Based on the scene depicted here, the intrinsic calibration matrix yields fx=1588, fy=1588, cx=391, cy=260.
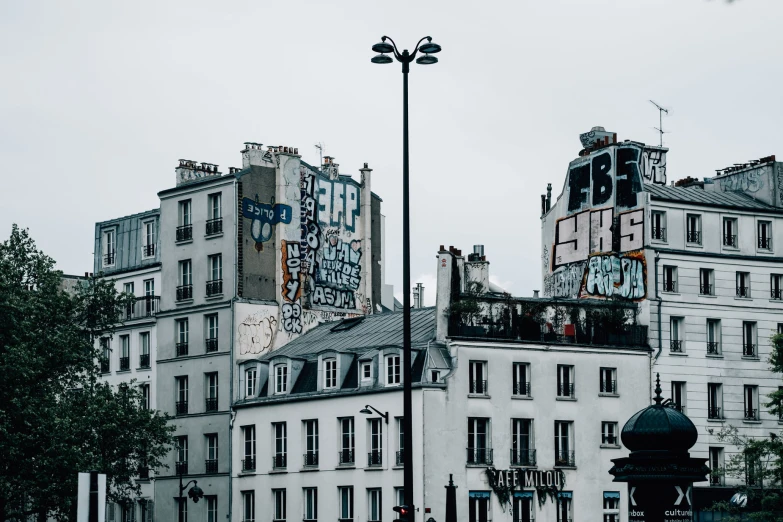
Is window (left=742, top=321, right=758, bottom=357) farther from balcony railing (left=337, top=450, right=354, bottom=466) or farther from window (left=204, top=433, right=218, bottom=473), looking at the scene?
window (left=204, top=433, right=218, bottom=473)

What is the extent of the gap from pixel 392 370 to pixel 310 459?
611cm

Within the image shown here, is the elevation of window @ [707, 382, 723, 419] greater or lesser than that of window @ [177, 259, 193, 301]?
lesser

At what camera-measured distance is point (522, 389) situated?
68625mm

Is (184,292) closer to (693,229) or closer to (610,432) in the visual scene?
(610,432)

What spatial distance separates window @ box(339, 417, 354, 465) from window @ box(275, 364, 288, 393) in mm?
4440

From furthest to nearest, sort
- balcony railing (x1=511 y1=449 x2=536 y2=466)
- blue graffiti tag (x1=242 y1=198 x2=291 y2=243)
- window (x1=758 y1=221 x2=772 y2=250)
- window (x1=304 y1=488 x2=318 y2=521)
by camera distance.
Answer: blue graffiti tag (x1=242 y1=198 x2=291 y2=243) → window (x1=758 y1=221 x2=772 y2=250) → window (x1=304 y1=488 x2=318 y2=521) → balcony railing (x1=511 y1=449 x2=536 y2=466)

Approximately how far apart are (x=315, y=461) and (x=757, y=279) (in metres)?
22.4

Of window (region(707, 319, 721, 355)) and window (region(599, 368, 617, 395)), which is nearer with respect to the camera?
window (region(599, 368, 617, 395))

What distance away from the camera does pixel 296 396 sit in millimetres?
71500

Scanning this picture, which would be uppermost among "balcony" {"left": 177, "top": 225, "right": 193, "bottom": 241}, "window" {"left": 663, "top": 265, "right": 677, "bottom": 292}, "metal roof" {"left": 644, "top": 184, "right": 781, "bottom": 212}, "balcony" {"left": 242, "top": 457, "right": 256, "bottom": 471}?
"metal roof" {"left": 644, "top": 184, "right": 781, "bottom": 212}

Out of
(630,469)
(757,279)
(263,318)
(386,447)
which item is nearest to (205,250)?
(263,318)

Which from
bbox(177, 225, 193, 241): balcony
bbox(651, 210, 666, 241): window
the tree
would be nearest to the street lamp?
the tree

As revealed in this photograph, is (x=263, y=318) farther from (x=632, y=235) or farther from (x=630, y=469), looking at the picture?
(x=630, y=469)

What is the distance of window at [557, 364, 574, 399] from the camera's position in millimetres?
69375
